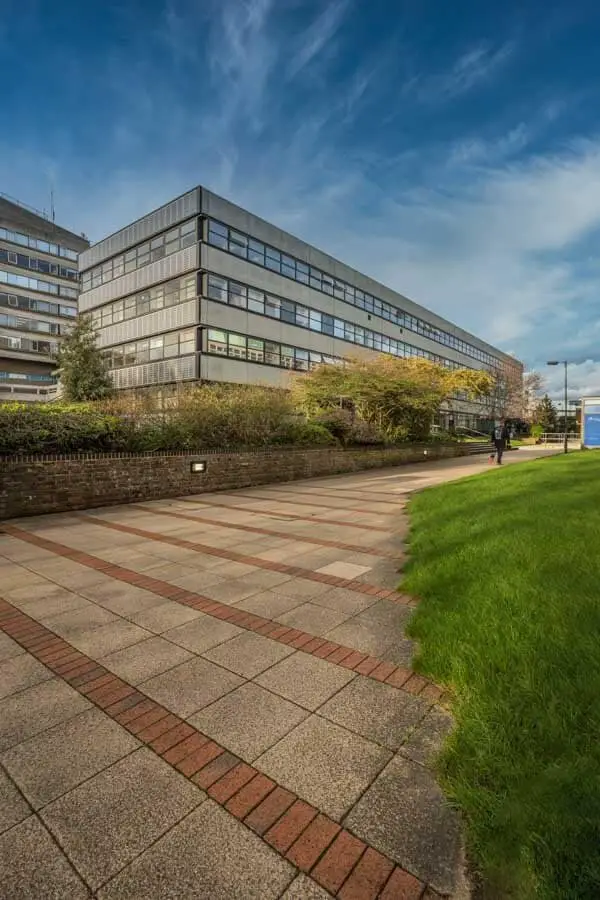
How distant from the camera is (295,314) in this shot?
33.8m

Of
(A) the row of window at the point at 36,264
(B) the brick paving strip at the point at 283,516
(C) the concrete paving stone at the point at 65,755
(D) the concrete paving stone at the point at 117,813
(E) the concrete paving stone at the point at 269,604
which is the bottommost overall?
(B) the brick paving strip at the point at 283,516

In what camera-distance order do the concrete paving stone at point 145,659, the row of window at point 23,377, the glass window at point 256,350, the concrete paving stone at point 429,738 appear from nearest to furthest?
1. the concrete paving stone at point 429,738
2. the concrete paving stone at point 145,659
3. the glass window at point 256,350
4. the row of window at point 23,377

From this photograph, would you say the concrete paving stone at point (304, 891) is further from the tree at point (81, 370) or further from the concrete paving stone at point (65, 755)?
the tree at point (81, 370)

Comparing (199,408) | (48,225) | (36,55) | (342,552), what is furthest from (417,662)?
(48,225)

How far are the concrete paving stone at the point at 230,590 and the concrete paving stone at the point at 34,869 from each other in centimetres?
279

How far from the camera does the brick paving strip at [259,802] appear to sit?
1.68 m

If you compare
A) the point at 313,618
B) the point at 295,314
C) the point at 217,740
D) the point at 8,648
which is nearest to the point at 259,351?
the point at 295,314

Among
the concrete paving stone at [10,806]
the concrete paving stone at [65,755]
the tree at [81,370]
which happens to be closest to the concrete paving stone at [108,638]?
the concrete paving stone at [65,755]

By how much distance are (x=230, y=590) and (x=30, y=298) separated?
5801cm

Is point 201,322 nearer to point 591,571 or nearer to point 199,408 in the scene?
point 199,408

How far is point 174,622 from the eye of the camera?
13.6 feet

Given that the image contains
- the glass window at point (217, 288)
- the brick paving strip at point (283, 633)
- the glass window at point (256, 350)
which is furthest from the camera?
the glass window at point (256, 350)

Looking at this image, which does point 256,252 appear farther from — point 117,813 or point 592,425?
point 117,813

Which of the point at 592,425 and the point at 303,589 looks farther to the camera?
the point at 592,425
